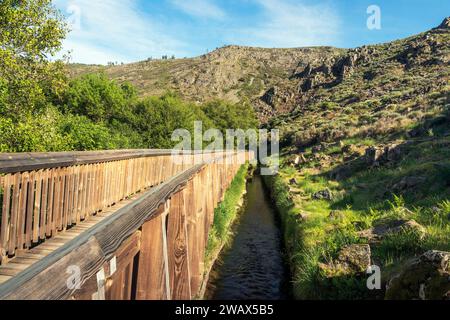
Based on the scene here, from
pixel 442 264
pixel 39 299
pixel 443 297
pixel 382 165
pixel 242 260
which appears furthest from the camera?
pixel 382 165

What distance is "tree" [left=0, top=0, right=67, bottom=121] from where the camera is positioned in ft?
41.0

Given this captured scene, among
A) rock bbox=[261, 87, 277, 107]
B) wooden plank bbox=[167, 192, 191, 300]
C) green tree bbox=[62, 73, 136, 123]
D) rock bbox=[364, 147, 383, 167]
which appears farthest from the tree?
rock bbox=[261, 87, 277, 107]

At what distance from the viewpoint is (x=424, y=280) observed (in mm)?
4758

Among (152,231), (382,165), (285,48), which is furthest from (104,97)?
(285,48)

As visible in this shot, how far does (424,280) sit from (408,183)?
864cm

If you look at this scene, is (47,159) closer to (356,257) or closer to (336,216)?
(356,257)

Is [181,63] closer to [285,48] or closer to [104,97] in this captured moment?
[285,48]

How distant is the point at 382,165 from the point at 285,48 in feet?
498

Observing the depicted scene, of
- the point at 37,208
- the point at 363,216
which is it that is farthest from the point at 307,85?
the point at 37,208

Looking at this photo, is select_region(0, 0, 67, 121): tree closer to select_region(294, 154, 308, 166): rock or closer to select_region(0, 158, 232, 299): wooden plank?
select_region(0, 158, 232, 299): wooden plank

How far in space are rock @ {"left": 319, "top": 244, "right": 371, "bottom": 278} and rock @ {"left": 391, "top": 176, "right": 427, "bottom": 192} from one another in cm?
613

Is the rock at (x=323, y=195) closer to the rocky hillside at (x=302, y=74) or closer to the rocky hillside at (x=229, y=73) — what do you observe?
the rocky hillside at (x=302, y=74)

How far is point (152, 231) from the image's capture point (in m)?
3.26

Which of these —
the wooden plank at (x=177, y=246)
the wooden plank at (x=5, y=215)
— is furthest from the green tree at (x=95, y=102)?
the wooden plank at (x=177, y=246)
